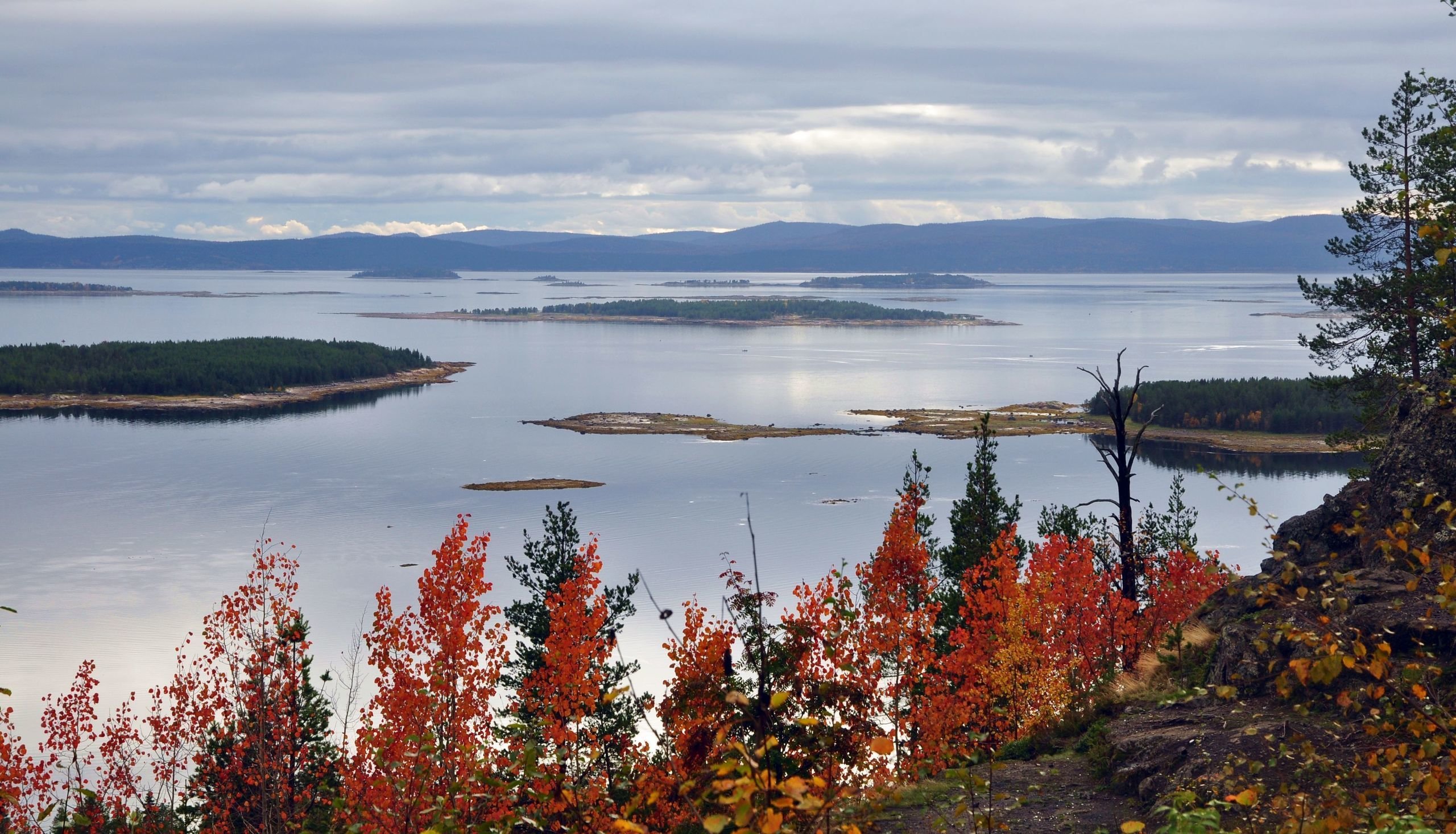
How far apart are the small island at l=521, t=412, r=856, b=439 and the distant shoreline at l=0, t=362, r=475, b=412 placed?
37858 mm

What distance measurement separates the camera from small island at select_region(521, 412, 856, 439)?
11481 cm

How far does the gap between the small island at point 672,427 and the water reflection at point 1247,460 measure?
1053 inches

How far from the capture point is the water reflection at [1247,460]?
320 feet

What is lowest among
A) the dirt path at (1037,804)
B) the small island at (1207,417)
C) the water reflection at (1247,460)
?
the dirt path at (1037,804)

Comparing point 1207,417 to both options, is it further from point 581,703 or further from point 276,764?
point 581,703

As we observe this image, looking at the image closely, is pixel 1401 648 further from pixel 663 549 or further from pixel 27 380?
pixel 27 380

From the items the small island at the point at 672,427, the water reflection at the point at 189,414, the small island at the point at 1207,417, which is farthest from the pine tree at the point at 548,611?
the water reflection at the point at 189,414

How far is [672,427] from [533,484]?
3356 cm

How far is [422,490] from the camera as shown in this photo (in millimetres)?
86188

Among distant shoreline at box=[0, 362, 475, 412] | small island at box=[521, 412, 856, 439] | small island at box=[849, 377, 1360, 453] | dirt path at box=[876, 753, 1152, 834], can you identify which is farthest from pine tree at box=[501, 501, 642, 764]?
distant shoreline at box=[0, 362, 475, 412]

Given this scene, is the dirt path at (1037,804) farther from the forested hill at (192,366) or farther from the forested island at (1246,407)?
the forested hill at (192,366)

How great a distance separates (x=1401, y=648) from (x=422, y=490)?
243 feet

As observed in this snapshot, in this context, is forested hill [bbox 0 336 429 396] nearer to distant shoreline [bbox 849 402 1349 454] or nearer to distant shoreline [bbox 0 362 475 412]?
distant shoreline [bbox 0 362 475 412]

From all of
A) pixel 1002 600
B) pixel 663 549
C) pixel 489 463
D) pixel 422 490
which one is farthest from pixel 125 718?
pixel 489 463
